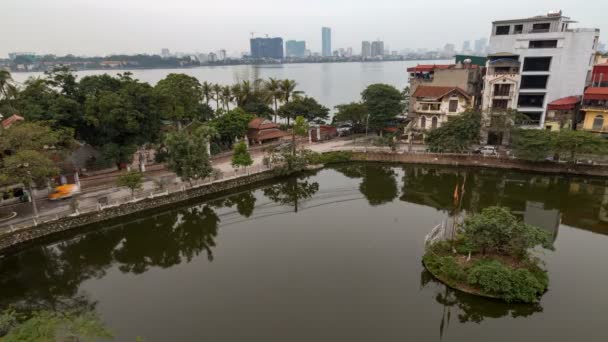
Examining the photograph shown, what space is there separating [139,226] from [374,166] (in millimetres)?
22892

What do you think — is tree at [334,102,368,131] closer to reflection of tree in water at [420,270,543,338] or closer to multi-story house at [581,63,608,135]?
multi-story house at [581,63,608,135]

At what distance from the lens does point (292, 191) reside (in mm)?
30906

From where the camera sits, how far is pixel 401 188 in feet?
103

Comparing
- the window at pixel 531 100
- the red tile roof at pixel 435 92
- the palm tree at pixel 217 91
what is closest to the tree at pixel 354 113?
the red tile roof at pixel 435 92

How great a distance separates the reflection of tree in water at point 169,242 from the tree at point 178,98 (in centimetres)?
1129

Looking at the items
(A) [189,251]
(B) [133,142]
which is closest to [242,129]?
(B) [133,142]

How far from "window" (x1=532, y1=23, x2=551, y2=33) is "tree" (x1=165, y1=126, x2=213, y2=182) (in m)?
36.8

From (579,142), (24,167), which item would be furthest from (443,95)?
(24,167)

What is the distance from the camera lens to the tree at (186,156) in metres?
27.1

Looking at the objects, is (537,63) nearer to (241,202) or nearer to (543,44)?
(543,44)

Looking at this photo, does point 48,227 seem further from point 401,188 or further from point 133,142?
point 401,188

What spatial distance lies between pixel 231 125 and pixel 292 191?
1264 cm

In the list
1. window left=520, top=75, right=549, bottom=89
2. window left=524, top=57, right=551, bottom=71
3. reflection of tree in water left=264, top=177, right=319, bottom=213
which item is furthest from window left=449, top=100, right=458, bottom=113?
reflection of tree in water left=264, top=177, right=319, bottom=213

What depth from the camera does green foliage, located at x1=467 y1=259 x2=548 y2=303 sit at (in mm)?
15523
